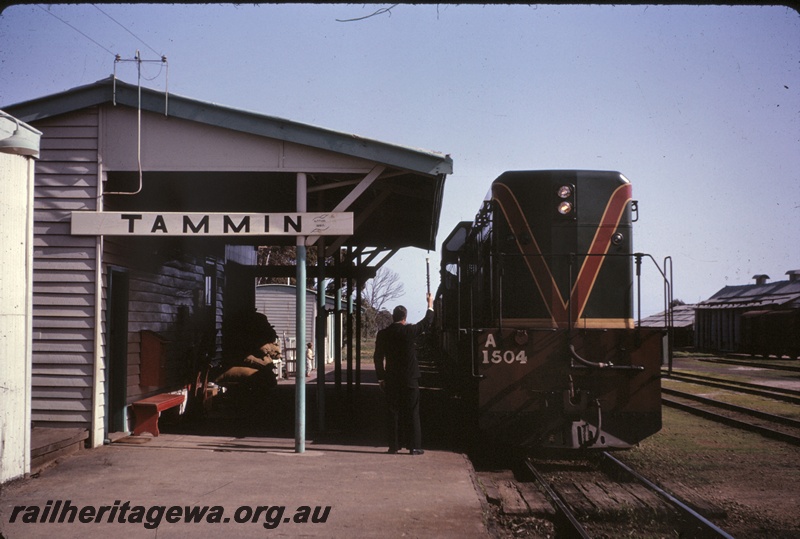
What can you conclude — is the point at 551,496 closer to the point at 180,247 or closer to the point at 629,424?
the point at 629,424

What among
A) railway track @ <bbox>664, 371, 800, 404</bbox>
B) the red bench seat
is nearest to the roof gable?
the red bench seat

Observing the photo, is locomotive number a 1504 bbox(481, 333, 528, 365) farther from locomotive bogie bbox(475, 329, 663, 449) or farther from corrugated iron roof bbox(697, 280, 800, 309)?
corrugated iron roof bbox(697, 280, 800, 309)

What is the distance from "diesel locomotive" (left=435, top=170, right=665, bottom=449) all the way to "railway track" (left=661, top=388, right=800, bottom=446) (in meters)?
4.26

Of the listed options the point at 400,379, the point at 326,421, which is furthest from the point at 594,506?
Result: the point at 326,421

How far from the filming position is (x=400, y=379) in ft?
29.3

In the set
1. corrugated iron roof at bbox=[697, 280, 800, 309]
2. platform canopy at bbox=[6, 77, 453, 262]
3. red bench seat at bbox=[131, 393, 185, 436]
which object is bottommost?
red bench seat at bbox=[131, 393, 185, 436]

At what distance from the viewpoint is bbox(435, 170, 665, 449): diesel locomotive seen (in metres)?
8.33

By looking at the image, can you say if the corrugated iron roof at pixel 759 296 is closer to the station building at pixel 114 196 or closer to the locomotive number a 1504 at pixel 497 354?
the locomotive number a 1504 at pixel 497 354

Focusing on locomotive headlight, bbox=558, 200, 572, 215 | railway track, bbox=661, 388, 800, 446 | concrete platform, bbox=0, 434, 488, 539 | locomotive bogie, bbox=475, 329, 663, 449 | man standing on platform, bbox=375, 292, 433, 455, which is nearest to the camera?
concrete platform, bbox=0, 434, 488, 539

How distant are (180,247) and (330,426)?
4.29 meters

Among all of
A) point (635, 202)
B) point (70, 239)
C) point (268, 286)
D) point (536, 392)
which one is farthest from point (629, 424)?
point (268, 286)

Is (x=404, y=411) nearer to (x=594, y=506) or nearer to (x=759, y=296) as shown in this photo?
(x=594, y=506)

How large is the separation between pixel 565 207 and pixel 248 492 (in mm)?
5188

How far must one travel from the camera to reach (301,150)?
9.34 m
